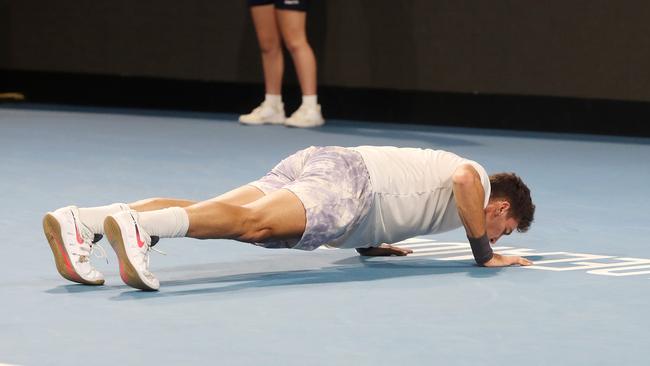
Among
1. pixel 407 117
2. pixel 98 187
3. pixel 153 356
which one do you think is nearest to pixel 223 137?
pixel 407 117

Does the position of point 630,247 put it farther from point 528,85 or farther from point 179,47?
point 179,47

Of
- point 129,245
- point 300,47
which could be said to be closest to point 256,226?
point 129,245

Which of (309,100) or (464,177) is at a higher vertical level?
(464,177)

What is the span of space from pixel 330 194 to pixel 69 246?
965 millimetres

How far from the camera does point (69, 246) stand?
5027 millimetres

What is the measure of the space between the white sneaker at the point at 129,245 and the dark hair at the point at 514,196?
1.41m

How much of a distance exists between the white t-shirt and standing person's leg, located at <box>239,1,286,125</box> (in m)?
5.30

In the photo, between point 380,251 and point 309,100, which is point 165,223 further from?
point 309,100

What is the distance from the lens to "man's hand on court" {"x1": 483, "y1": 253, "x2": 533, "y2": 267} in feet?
18.7

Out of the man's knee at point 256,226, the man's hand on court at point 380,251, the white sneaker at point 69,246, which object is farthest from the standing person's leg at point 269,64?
the white sneaker at point 69,246

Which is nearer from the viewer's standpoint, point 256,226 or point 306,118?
point 256,226

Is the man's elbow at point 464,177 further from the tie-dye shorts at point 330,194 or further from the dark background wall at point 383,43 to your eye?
the dark background wall at point 383,43

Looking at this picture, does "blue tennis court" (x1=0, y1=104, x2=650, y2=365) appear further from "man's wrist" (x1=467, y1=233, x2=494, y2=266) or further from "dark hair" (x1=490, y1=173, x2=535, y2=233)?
"dark hair" (x1=490, y1=173, x2=535, y2=233)

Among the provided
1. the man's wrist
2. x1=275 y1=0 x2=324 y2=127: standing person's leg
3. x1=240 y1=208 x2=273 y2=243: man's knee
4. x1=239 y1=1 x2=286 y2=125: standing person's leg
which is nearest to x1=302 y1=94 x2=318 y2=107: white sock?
x1=275 y1=0 x2=324 y2=127: standing person's leg
